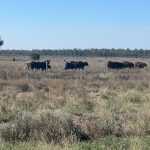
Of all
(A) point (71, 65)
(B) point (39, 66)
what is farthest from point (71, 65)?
(B) point (39, 66)

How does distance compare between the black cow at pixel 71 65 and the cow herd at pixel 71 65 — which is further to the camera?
the black cow at pixel 71 65

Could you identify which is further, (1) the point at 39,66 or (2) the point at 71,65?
(2) the point at 71,65

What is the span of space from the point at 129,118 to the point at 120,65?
40005 mm

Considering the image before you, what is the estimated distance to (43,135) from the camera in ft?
34.2

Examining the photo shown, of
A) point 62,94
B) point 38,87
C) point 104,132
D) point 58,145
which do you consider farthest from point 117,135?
point 38,87

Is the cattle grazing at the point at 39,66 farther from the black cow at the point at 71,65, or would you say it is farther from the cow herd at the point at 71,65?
the black cow at the point at 71,65

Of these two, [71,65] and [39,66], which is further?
[71,65]

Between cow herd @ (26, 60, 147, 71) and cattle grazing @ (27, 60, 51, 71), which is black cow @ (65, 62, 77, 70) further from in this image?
cattle grazing @ (27, 60, 51, 71)

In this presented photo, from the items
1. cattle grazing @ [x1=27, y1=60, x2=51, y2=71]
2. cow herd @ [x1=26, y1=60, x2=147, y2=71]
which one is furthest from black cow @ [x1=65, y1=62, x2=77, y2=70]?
cattle grazing @ [x1=27, y1=60, x2=51, y2=71]

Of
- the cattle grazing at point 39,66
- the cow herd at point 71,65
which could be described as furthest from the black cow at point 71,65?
the cattle grazing at point 39,66

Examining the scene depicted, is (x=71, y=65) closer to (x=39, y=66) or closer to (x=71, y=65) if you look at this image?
(x=71, y=65)

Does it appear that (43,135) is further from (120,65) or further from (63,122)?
(120,65)

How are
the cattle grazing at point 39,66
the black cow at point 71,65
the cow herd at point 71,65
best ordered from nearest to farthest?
1. the cattle grazing at point 39,66
2. the cow herd at point 71,65
3. the black cow at point 71,65

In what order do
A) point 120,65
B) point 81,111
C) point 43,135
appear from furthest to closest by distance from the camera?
point 120,65 < point 81,111 < point 43,135
